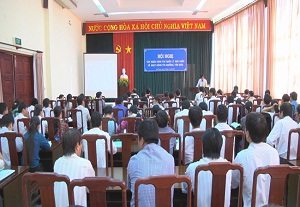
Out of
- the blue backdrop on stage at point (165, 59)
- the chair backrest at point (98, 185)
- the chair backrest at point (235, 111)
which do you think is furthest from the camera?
the blue backdrop on stage at point (165, 59)

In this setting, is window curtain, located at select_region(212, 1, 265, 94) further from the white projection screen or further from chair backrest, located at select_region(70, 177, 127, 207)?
chair backrest, located at select_region(70, 177, 127, 207)

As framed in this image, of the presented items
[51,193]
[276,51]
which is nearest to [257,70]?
[276,51]

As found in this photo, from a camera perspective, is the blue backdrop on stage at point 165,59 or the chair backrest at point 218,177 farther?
the blue backdrop on stage at point 165,59

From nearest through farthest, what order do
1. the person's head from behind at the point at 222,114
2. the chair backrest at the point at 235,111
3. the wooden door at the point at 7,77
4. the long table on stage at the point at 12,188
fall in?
1. the long table on stage at the point at 12,188
2. the person's head from behind at the point at 222,114
3. the chair backrest at the point at 235,111
4. the wooden door at the point at 7,77

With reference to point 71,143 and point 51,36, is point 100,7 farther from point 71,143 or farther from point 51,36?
point 71,143

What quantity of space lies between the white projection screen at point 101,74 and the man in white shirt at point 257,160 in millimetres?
10359

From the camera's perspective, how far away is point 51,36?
28.5 ft

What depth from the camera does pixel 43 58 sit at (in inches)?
331

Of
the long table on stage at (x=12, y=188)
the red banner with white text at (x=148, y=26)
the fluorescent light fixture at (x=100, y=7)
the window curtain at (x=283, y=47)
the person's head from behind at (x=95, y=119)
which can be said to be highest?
the fluorescent light fixture at (x=100, y=7)

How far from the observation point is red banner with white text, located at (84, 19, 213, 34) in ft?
40.2

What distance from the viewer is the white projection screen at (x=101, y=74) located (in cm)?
1216

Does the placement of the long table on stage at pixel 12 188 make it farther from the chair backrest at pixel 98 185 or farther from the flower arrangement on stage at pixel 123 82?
the flower arrangement on stage at pixel 123 82

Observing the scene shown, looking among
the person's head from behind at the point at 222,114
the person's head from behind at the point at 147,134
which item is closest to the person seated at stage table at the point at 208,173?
the person's head from behind at the point at 147,134

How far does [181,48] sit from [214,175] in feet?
39.1
